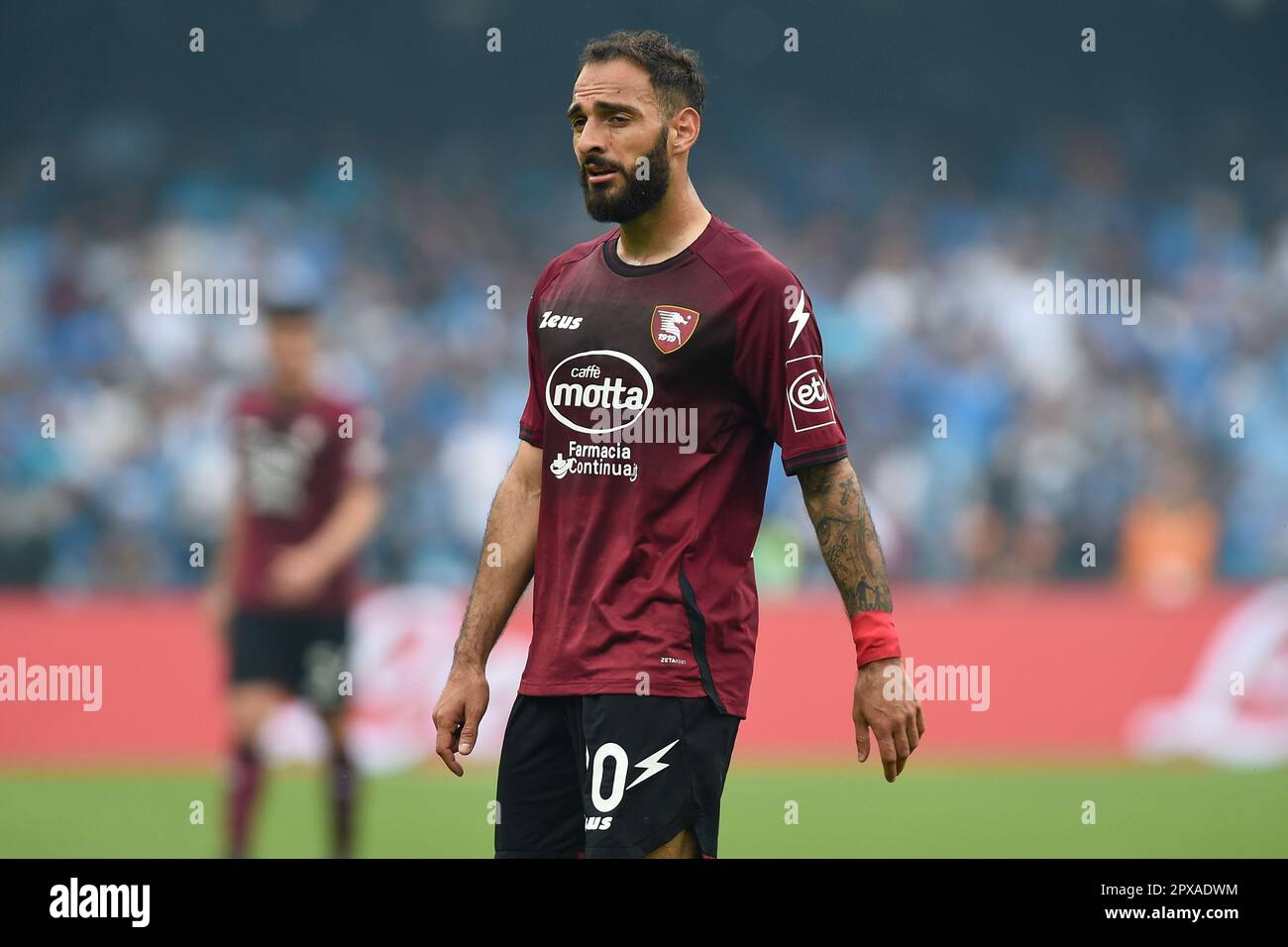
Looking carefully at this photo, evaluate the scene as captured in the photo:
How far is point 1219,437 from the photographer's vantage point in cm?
1267

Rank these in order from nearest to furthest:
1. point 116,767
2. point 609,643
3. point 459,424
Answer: point 609,643
point 116,767
point 459,424

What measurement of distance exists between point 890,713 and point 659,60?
158 centimetres

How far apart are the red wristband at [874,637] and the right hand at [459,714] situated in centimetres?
90

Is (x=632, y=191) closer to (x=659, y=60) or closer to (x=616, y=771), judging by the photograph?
(x=659, y=60)

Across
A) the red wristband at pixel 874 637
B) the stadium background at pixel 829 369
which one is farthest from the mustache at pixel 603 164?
the stadium background at pixel 829 369

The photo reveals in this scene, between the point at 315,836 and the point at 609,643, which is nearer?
the point at 609,643

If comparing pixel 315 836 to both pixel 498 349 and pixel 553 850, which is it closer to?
pixel 553 850

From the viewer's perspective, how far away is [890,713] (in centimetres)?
348

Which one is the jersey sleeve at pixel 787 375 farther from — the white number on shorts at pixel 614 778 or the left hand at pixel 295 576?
A: the left hand at pixel 295 576

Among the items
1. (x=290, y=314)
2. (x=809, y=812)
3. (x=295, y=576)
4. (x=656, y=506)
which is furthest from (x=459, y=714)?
(x=809, y=812)

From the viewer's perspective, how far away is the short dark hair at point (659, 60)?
384cm
